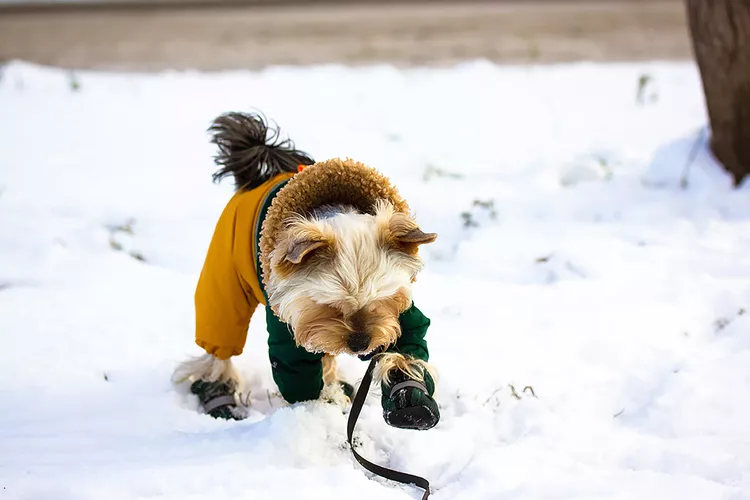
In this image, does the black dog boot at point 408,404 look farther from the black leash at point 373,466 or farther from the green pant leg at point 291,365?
the green pant leg at point 291,365

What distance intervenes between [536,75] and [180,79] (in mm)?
3299

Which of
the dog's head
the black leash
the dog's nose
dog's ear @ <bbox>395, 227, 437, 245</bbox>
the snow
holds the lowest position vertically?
the snow

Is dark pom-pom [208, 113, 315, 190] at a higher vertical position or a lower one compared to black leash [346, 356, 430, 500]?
higher

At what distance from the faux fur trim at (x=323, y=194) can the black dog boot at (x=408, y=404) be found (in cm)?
43

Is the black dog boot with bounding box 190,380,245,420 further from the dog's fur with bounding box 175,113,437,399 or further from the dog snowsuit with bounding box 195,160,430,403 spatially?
the dog's fur with bounding box 175,113,437,399

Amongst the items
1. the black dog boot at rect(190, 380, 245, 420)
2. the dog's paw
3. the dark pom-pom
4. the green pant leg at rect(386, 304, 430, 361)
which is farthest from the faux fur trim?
the black dog boot at rect(190, 380, 245, 420)

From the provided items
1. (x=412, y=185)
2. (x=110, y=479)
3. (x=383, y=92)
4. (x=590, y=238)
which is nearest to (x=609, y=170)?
(x=590, y=238)

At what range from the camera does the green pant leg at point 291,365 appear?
2.48 meters

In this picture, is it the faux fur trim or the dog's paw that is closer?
the faux fur trim

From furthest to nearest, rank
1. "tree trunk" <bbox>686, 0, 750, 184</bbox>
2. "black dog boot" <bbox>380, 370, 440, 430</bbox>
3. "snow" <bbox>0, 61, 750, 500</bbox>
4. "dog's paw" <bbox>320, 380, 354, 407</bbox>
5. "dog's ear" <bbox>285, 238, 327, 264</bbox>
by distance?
"tree trunk" <bbox>686, 0, 750, 184</bbox>, "dog's paw" <bbox>320, 380, 354, 407</bbox>, "snow" <bbox>0, 61, 750, 500</bbox>, "black dog boot" <bbox>380, 370, 440, 430</bbox>, "dog's ear" <bbox>285, 238, 327, 264</bbox>

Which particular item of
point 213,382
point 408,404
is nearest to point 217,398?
point 213,382

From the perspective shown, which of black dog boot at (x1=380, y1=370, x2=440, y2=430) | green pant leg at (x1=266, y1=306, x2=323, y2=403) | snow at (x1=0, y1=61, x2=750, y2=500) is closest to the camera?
black dog boot at (x1=380, y1=370, x2=440, y2=430)

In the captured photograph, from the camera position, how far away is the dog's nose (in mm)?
2090

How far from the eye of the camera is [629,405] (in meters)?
2.74
